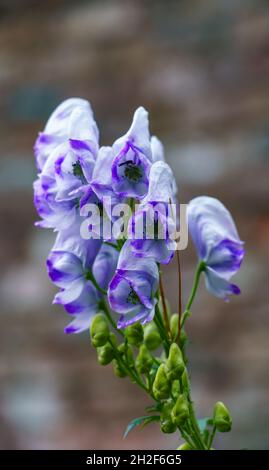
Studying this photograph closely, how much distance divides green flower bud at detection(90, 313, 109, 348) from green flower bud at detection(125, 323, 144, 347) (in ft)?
0.07

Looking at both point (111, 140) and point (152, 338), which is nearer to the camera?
point (152, 338)

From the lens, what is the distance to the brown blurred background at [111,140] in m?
1.70

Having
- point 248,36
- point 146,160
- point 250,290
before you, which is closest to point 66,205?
point 146,160

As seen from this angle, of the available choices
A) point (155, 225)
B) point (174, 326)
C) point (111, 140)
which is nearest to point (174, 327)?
point (174, 326)

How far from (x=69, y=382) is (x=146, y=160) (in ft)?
4.02

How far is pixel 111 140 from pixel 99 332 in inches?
46.9

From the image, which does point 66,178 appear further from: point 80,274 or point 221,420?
point 221,420

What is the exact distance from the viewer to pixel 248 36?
1.74 m

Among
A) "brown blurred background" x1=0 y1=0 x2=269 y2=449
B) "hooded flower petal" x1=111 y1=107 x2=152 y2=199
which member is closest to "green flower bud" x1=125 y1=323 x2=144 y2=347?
"hooded flower petal" x1=111 y1=107 x2=152 y2=199

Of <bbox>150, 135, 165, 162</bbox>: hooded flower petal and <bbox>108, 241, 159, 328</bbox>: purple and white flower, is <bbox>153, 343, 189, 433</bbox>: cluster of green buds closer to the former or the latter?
<bbox>108, 241, 159, 328</bbox>: purple and white flower

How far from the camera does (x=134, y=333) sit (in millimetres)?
644

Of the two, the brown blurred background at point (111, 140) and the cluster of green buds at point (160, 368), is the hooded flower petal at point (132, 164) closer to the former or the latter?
the cluster of green buds at point (160, 368)

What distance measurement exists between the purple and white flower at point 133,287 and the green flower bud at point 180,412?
0.06 metres

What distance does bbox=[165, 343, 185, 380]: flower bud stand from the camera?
1.95 feet
